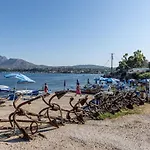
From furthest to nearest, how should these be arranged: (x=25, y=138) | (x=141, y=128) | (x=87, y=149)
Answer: (x=141, y=128) < (x=25, y=138) < (x=87, y=149)

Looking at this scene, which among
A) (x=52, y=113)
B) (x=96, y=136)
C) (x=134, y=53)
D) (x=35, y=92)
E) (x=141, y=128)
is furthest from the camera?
(x=134, y=53)

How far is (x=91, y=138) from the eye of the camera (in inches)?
417

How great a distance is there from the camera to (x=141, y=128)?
12617mm

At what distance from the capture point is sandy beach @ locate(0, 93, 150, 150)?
953cm

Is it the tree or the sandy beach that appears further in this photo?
the tree

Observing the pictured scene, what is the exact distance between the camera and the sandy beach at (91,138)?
31.3ft

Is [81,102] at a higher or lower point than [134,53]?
lower

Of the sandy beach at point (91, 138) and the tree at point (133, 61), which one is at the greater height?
the tree at point (133, 61)

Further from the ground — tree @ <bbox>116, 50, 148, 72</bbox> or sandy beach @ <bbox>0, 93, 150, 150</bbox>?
tree @ <bbox>116, 50, 148, 72</bbox>

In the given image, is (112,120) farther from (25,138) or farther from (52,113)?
(25,138)

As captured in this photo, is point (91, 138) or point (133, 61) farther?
point (133, 61)

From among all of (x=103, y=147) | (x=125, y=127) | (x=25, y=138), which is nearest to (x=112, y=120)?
(x=125, y=127)

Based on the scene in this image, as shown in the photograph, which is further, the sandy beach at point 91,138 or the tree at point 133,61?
the tree at point 133,61

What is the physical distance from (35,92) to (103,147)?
24.3 meters
